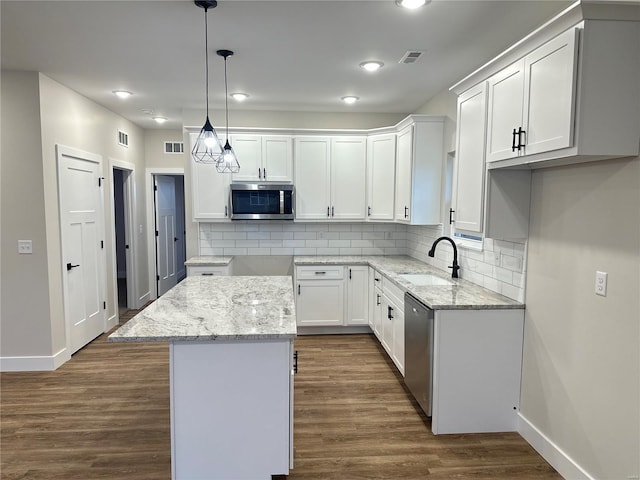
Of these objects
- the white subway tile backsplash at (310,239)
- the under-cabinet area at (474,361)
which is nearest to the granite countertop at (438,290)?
the under-cabinet area at (474,361)

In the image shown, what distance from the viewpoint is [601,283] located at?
197 cm

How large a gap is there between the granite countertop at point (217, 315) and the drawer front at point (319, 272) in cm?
138

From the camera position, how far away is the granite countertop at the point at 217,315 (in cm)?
193

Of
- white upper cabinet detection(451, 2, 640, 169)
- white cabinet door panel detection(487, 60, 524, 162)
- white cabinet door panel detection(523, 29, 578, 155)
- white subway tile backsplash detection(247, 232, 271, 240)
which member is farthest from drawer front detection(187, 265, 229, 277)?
white upper cabinet detection(451, 2, 640, 169)

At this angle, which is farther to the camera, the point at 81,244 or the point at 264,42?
the point at 81,244

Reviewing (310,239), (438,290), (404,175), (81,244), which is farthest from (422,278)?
(81,244)

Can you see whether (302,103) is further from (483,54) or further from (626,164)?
(626,164)

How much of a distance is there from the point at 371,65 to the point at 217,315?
235 cm

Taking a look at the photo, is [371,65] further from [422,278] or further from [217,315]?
[217,315]

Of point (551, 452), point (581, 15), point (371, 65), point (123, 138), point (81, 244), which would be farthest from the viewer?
point (123, 138)

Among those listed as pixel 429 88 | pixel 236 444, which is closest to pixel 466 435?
pixel 236 444

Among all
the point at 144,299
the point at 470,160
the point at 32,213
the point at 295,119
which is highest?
the point at 295,119

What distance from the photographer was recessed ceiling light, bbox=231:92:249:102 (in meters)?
4.13

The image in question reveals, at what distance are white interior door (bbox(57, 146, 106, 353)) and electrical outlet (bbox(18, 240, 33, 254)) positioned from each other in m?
0.28
